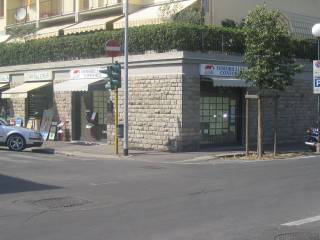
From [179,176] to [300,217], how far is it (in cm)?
621

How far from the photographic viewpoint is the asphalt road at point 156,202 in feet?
26.8

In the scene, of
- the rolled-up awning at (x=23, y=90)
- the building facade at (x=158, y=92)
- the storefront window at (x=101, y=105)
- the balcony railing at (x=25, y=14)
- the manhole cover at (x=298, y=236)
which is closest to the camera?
the manhole cover at (x=298, y=236)

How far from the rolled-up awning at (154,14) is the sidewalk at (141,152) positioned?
6.15 meters

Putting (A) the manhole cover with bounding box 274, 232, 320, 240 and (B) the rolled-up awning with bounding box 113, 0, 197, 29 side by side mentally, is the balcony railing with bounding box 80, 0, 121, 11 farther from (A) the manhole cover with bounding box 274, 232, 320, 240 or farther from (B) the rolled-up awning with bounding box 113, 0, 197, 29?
(A) the manhole cover with bounding box 274, 232, 320, 240

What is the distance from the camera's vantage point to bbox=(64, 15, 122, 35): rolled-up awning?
29.8 metres

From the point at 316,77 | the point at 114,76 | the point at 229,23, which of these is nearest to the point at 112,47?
the point at 114,76

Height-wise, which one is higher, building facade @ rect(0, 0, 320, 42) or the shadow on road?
building facade @ rect(0, 0, 320, 42)

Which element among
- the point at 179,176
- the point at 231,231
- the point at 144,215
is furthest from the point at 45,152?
the point at 231,231

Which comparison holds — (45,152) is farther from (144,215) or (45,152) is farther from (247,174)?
(144,215)

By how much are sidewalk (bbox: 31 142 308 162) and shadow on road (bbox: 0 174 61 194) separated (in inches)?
289

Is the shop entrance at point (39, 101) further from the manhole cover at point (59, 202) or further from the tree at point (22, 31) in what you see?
the manhole cover at point (59, 202)

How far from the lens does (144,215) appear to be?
30.7 ft

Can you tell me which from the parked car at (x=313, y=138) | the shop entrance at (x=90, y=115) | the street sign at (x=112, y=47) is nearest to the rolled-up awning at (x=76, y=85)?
the shop entrance at (x=90, y=115)

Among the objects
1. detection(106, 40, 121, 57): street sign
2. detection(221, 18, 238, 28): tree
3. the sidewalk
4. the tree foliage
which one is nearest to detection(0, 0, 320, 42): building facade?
detection(221, 18, 238, 28): tree
